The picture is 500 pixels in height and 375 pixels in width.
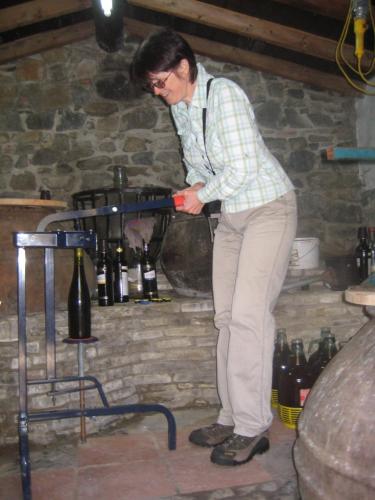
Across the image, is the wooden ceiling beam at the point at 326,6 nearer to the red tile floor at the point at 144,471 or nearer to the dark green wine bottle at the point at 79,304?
the dark green wine bottle at the point at 79,304

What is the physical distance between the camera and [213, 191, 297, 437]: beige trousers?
170cm

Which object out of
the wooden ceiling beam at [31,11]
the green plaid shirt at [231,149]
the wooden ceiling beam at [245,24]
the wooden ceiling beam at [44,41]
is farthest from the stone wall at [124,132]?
the green plaid shirt at [231,149]

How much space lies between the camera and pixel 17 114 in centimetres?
455

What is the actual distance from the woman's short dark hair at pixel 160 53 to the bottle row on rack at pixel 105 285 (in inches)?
33.7

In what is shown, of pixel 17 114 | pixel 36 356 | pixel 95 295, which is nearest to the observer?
pixel 36 356

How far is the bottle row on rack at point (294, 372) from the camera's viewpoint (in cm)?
217

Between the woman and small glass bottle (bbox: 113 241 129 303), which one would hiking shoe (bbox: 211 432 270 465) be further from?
small glass bottle (bbox: 113 241 129 303)

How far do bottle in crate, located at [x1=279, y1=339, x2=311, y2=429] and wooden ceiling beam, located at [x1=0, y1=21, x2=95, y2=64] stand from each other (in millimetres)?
3672

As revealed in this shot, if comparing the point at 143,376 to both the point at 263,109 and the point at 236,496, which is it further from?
the point at 263,109

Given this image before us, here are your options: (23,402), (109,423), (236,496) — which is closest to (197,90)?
(23,402)

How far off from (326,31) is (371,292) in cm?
345

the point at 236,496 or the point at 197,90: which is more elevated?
the point at 197,90

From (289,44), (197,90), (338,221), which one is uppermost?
(289,44)

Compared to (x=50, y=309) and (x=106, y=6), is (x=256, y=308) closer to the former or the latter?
(x=50, y=309)
